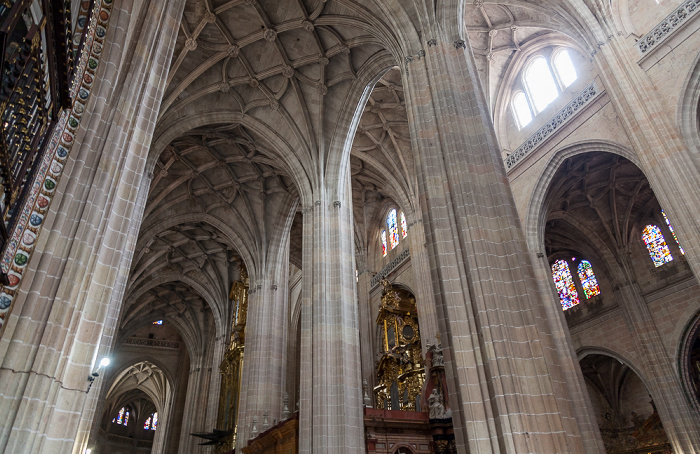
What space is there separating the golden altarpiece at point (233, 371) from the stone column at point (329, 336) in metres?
7.69

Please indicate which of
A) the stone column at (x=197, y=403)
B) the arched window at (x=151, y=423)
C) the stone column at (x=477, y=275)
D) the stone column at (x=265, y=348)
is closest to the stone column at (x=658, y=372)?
the stone column at (x=477, y=275)

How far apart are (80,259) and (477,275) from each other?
511 centimetres

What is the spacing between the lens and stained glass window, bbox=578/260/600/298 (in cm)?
2022

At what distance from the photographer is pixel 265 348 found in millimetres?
16438

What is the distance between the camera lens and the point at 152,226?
19.7 metres

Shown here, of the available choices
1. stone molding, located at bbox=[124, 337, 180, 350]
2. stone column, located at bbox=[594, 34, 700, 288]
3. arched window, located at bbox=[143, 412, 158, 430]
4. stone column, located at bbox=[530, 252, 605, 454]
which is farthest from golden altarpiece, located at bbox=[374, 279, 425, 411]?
arched window, located at bbox=[143, 412, 158, 430]

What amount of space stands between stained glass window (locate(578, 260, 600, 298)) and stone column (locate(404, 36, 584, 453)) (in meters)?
14.8

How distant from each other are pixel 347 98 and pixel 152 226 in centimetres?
1044

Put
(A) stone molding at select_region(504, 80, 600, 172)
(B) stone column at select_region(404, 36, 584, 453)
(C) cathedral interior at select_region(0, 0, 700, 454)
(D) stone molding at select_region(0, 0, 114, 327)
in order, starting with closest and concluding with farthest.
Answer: (D) stone molding at select_region(0, 0, 114, 327)
(C) cathedral interior at select_region(0, 0, 700, 454)
(B) stone column at select_region(404, 36, 584, 453)
(A) stone molding at select_region(504, 80, 600, 172)

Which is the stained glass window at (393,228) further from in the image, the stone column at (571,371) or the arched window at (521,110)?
the stone column at (571,371)

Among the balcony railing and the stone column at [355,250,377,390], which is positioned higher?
the stone column at [355,250,377,390]

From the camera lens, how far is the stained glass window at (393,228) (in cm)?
2104

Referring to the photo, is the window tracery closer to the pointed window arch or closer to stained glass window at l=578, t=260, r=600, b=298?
the pointed window arch

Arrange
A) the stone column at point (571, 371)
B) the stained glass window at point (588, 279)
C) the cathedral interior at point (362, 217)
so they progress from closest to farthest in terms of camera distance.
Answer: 1. the cathedral interior at point (362, 217)
2. the stone column at point (571, 371)
3. the stained glass window at point (588, 279)
